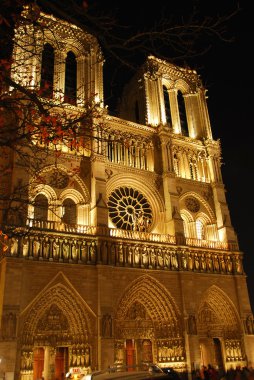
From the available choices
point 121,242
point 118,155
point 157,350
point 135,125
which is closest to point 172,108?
point 135,125

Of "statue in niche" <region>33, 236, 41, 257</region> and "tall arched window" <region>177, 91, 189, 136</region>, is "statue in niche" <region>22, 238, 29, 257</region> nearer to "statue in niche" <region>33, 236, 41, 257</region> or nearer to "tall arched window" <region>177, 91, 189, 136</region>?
"statue in niche" <region>33, 236, 41, 257</region>

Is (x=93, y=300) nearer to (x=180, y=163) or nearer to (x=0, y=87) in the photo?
(x=180, y=163)

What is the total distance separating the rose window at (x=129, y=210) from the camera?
19.6m

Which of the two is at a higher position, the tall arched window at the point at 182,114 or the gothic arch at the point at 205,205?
the tall arched window at the point at 182,114

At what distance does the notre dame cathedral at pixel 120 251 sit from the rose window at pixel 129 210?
0.06 metres

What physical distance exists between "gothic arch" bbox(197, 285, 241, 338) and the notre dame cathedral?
5cm

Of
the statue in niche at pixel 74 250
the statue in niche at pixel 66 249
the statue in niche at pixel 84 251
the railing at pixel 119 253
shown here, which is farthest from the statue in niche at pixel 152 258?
the statue in niche at pixel 66 249

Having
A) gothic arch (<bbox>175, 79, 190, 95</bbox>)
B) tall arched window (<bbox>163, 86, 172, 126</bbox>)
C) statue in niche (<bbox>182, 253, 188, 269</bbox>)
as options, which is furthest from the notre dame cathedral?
gothic arch (<bbox>175, 79, 190, 95</bbox>)

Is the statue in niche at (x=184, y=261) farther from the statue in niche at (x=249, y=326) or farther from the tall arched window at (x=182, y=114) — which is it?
the tall arched window at (x=182, y=114)

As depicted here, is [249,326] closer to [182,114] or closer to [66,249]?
[66,249]

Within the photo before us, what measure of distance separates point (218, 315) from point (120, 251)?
6588 mm

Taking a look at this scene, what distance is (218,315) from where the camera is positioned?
19.6m

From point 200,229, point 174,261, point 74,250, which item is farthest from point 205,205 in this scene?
point 74,250

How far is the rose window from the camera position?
19.6 metres
